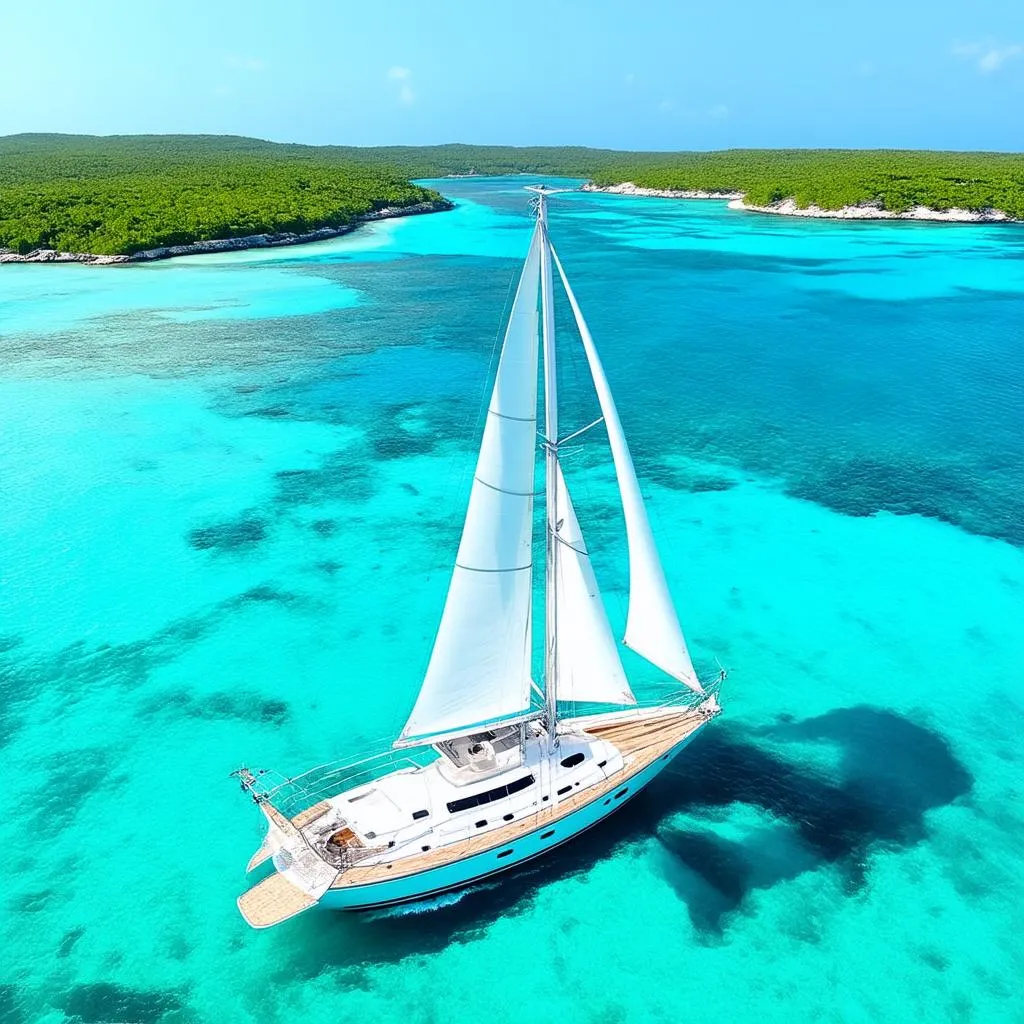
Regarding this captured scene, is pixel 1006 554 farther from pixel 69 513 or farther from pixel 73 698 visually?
pixel 69 513

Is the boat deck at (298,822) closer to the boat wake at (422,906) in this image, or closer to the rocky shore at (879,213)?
the boat wake at (422,906)

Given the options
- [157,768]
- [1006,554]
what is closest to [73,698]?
[157,768]

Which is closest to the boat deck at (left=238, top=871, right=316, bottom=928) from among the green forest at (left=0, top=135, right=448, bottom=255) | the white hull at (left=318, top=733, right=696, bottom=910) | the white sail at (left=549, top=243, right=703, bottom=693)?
the white hull at (left=318, top=733, right=696, bottom=910)

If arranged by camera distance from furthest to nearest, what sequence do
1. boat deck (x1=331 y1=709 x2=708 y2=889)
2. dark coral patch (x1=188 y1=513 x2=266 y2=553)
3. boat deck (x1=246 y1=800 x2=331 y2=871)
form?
1. dark coral patch (x1=188 y1=513 x2=266 y2=553)
2. boat deck (x1=246 y1=800 x2=331 y2=871)
3. boat deck (x1=331 y1=709 x2=708 y2=889)

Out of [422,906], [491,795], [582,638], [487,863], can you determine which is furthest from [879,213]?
[422,906]

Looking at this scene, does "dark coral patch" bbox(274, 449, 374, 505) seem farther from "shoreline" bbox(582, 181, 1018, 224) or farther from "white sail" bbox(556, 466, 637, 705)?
"shoreline" bbox(582, 181, 1018, 224)
